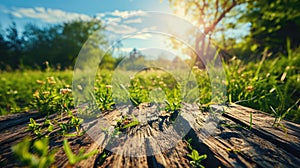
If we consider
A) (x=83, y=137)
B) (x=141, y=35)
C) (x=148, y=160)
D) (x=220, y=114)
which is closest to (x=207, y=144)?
(x=148, y=160)

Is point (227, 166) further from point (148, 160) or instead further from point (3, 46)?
point (3, 46)

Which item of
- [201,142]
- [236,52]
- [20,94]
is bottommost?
[20,94]

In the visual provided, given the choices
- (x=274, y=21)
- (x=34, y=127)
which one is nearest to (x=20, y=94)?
(x=34, y=127)

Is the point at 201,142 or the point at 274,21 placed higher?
the point at 274,21

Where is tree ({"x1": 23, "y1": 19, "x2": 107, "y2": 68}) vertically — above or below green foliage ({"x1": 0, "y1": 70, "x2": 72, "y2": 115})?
above

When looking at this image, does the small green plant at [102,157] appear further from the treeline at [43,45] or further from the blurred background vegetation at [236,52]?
the treeline at [43,45]

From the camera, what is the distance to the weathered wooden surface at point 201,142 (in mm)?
833

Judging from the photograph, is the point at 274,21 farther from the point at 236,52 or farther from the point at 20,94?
the point at 20,94

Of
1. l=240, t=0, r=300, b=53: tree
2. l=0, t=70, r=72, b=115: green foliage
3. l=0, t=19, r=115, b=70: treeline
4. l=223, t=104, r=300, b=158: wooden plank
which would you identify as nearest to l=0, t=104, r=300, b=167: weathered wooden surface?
l=223, t=104, r=300, b=158: wooden plank

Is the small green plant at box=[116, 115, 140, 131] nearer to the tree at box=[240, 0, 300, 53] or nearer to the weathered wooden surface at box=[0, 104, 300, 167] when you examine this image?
the weathered wooden surface at box=[0, 104, 300, 167]

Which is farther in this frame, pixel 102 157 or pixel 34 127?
pixel 34 127

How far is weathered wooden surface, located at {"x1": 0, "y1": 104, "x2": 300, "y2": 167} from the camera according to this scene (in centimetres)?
83

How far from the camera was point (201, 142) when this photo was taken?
998 millimetres

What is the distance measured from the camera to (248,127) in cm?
122
